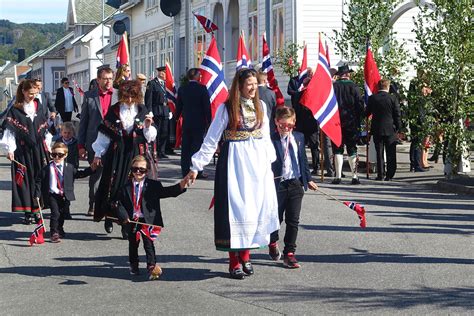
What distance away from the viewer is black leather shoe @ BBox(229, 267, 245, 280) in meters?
9.52

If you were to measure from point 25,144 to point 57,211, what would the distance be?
1691mm

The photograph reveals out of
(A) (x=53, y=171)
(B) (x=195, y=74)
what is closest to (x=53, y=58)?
(B) (x=195, y=74)

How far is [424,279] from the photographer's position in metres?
9.37

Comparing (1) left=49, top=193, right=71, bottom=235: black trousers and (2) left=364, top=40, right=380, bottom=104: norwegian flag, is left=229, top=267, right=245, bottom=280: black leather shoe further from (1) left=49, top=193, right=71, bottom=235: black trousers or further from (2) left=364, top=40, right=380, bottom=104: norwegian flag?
(2) left=364, top=40, right=380, bottom=104: norwegian flag

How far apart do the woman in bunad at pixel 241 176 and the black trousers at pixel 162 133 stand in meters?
15.8

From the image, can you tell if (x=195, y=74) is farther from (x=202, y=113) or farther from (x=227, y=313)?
(x=227, y=313)

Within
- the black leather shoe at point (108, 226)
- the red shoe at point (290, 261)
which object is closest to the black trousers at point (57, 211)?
the black leather shoe at point (108, 226)

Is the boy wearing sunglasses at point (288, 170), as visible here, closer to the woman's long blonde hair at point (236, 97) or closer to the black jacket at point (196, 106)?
the woman's long blonde hair at point (236, 97)

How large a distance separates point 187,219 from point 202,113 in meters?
5.23

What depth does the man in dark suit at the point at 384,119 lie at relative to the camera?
19.3 m

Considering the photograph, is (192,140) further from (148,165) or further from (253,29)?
(253,29)

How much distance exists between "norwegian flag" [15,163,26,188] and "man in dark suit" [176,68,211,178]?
5.49 metres

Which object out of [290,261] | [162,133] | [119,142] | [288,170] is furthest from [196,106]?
[290,261]

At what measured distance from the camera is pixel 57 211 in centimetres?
1218
